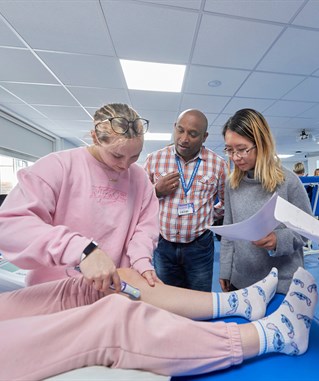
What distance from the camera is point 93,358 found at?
1.95ft

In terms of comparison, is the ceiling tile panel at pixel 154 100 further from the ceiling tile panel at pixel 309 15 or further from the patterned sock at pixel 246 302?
the patterned sock at pixel 246 302

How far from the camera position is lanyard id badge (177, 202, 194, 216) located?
139cm

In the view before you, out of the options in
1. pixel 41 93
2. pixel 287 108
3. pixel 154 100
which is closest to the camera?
pixel 41 93

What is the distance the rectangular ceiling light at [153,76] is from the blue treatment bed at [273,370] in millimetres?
2506

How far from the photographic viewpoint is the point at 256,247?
1.03 m

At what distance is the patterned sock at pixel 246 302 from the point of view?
0.83m

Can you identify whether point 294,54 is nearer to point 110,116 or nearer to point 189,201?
point 189,201

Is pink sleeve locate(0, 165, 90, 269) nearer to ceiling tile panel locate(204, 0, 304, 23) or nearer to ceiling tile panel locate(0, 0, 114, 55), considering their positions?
ceiling tile panel locate(0, 0, 114, 55)

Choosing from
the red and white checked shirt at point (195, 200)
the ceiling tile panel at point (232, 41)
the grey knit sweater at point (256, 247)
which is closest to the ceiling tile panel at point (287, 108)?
the ceiling tile panel at point (232, 41)

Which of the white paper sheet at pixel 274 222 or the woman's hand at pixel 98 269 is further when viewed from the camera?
the woman's hand at pixel 98 269

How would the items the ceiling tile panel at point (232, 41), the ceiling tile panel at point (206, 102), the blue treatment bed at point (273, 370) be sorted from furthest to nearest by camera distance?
the ceiling tile panel at point (206, 102), the ceiling tile panel at point (232, 41), the blue treatment bed at point (273, 370)

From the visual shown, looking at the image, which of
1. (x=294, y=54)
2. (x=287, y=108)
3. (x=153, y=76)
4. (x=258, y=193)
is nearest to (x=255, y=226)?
(x=258, y=193)

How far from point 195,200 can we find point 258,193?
459 mm

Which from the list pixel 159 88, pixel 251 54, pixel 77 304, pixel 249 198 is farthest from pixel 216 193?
pixel 159 88
